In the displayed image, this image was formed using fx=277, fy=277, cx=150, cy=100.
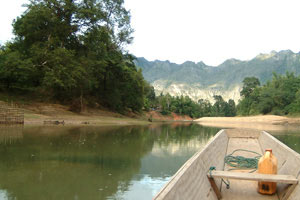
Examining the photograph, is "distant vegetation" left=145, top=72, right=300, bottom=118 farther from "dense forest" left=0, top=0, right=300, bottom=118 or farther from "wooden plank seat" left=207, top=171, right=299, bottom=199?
"wooden plank seat" left=207, top=171, right=299, bottom=199

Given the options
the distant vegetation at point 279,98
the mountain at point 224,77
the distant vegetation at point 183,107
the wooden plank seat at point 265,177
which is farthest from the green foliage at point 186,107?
the mountain at point 224,77

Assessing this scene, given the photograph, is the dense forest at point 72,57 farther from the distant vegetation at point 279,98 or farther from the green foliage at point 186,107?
the distant vegetation at point 279,98

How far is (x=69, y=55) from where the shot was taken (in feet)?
86.2

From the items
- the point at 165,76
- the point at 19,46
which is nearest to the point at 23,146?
the point at 19,46

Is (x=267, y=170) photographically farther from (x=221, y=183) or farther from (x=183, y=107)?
(x=183, y=107)

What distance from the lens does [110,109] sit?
37.3 metres

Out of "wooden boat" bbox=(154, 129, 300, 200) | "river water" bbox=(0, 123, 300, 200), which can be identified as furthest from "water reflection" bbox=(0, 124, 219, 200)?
"wooden boat" bbox=(154, 129, 300, 200)

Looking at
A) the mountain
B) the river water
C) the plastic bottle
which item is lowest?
the river water

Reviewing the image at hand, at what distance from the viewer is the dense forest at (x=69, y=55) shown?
84.7 ft

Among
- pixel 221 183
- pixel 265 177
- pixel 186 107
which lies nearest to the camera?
pixel 265 177

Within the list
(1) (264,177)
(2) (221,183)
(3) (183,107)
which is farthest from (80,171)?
(3) (183,107)

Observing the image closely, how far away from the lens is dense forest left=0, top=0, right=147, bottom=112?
2583 cm

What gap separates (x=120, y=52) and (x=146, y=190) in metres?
31.8

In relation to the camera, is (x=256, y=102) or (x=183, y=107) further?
(x=183, y=107)
